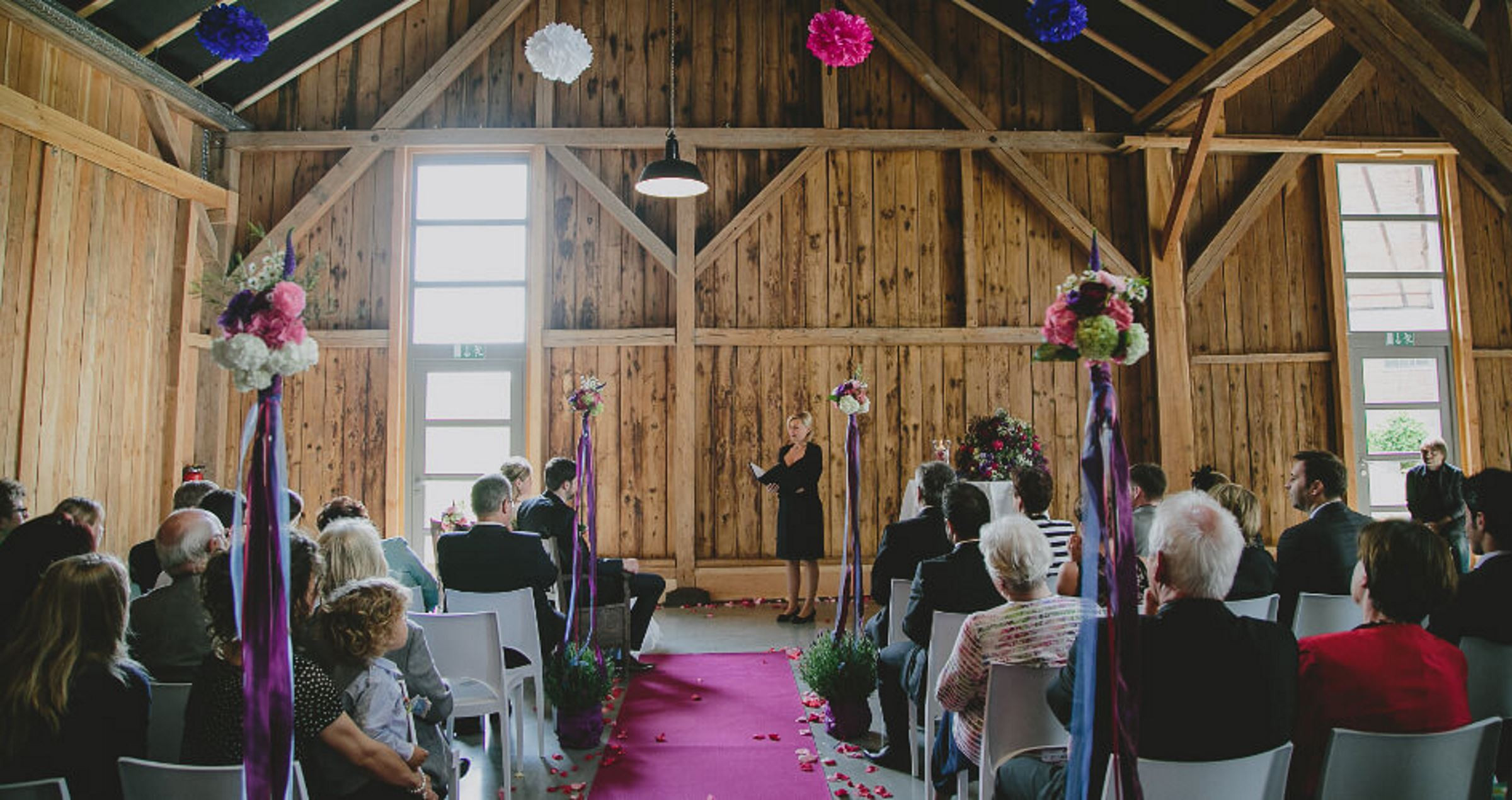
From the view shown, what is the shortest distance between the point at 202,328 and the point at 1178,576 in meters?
7.97

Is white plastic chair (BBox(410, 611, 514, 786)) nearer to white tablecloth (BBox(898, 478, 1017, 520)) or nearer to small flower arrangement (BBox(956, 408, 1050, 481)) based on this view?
white tablecloth (BBox(898, 478, 1017, 520))

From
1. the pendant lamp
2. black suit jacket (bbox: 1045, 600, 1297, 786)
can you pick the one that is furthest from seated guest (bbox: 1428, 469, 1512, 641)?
the pendant lamp

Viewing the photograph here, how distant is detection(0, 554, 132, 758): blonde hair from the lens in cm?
198

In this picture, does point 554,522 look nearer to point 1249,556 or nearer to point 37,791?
point 37,791

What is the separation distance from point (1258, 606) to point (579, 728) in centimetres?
295

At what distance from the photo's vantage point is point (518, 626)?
385 centimetres

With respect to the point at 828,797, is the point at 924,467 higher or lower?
higher

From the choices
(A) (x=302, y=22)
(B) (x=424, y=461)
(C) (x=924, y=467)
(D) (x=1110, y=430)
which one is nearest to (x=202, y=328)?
(B) (x=424, y=461)

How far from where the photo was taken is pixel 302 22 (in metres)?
7.35

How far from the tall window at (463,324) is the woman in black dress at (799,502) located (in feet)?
8.47

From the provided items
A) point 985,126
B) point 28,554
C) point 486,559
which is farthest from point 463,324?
point 985,126

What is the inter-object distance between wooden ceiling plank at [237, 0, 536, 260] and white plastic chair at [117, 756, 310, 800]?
669cm

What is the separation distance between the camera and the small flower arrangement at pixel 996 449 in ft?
A: 22.7

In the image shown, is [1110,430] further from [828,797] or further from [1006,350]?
[1006,350]
